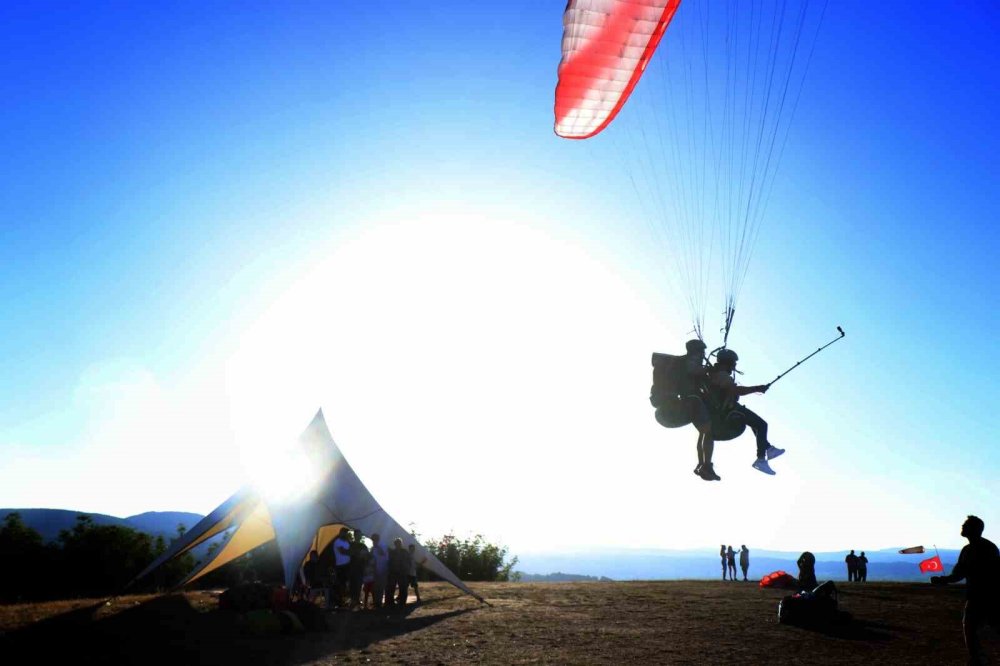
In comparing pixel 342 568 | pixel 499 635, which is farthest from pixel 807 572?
pixel 342 568

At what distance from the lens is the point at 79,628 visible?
961 centimetres

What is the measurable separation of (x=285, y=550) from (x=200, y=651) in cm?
448

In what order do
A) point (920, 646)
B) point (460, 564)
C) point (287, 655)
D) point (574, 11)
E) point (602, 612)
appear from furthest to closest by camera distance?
1. point (460, 564)
2. point (602, 612)
3. point (574, 11)
4. point (920, 646)
5. point (287, 655)

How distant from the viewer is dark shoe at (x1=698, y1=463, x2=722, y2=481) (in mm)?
9227

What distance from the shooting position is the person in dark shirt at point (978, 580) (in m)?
6.62

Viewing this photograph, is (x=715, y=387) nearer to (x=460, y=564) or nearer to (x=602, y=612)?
(x=602, y=612)

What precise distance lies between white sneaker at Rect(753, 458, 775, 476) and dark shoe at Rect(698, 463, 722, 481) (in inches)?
21.8

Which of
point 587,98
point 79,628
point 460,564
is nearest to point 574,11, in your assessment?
point 587,98

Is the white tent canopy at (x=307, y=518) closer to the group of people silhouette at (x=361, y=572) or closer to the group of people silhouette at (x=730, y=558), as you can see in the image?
the group of people silhouette at (x=361, y=572)

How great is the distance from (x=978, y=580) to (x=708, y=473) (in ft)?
10.5

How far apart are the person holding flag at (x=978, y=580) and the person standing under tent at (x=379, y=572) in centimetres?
965

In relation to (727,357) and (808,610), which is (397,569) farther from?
(727,357)

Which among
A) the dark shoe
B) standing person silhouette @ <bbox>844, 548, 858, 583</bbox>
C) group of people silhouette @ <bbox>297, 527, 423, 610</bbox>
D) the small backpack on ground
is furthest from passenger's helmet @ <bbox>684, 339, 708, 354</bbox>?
standing person silhouette @ <bbox>844, 548, 858, 583</bbox>

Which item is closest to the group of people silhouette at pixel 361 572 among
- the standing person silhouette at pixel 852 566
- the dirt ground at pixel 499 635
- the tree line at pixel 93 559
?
the dirt ground at pixel 499 635
